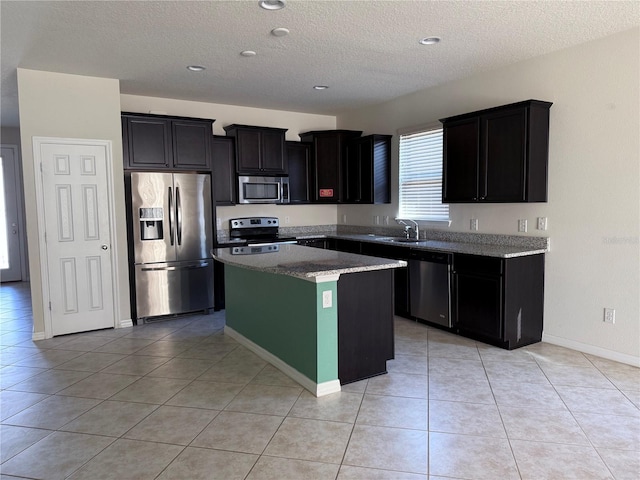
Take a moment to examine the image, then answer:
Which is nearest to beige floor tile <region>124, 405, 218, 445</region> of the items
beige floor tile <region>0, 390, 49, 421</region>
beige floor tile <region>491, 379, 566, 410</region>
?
beige floor tile <region>0, 390, 49, 421</region>

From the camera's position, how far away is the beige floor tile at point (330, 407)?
2.78 metres

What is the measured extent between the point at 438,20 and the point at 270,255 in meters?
2.28

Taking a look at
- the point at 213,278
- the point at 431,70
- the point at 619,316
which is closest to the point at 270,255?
the point at 213,278

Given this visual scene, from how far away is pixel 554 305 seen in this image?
4.11 meters

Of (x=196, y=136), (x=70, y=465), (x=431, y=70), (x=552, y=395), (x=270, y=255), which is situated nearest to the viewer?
(x=70, y=465)

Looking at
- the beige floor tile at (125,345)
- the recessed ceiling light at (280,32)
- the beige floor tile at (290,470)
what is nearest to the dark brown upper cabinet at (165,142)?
the beige floor tile at (125,345)

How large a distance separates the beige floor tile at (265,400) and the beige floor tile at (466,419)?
3.08 feet

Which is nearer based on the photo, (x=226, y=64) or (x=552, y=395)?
(x=552, y=395)

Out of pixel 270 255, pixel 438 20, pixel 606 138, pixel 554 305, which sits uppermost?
pixel 438 20

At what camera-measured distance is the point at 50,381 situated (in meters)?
3.42

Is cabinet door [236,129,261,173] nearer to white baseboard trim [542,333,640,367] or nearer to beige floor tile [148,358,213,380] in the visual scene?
beige floor tile [148,358,213,380]

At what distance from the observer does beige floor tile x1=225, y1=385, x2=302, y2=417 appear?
2880 millimetres

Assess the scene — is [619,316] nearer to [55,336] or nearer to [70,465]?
[70,465]

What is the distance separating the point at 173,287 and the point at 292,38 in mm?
3108
